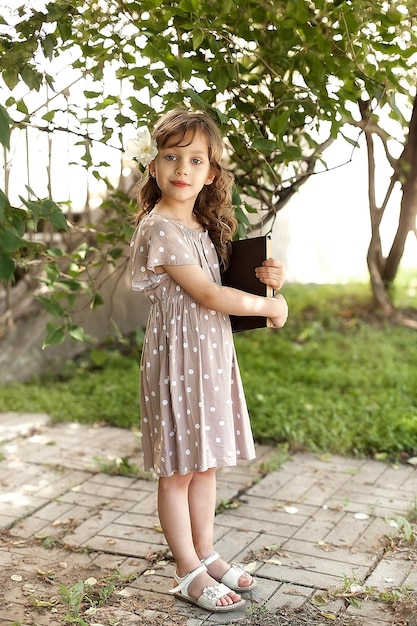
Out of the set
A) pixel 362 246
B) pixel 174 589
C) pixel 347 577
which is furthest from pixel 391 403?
pixel 362 246

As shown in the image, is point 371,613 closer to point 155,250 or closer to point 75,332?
point 155,250

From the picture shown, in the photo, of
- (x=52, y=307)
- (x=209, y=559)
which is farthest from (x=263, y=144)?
(x=209, y=559)

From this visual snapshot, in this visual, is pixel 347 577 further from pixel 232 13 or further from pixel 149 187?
pixel 232 13

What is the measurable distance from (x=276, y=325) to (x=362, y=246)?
608 centimetres

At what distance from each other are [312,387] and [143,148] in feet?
9.26

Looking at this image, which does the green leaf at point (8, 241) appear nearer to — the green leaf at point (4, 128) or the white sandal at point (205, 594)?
the green leaf at point (4, 128)

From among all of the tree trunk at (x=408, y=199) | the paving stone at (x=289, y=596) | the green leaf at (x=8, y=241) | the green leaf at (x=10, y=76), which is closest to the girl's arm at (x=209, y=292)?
the green leaf at (x=8, y=241)

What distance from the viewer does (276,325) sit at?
288 cm

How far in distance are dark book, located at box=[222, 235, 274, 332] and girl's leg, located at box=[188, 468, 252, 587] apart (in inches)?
20.4

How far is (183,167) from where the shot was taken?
2723mm

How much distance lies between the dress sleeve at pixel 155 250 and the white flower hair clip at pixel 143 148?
20 cm

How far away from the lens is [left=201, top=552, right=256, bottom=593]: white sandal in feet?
9.55

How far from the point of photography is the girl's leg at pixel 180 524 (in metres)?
2.84

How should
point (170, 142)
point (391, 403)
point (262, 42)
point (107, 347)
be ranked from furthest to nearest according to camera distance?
1. point (107, 347)
2. point (391, 403)
3. point (262, 42)
4. point (170, 142)
